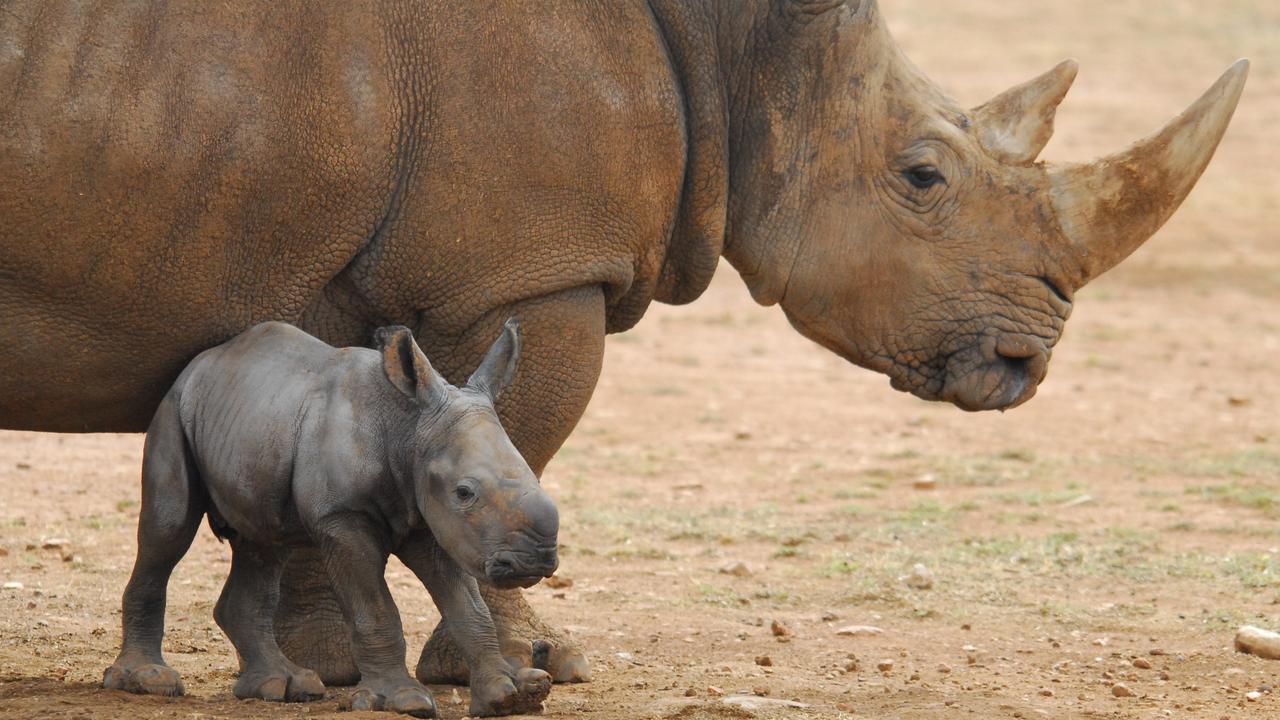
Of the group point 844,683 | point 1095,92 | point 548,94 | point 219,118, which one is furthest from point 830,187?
point 1095,92

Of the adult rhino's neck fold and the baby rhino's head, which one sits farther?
the adult rhino's neck fold

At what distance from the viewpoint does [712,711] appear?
5.28 meters

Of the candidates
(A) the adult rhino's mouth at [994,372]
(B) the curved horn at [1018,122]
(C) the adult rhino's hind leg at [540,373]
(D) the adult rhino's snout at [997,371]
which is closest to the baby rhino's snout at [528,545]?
(C) the adult rhino's hind leg at [540,373]

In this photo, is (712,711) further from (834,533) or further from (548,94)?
(834,533)

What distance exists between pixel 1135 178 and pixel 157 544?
10.3 feet

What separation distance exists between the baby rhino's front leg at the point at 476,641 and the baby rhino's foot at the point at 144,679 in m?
0.77

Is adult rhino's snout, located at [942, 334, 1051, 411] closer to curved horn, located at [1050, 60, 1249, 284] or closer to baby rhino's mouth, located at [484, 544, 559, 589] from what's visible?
curved horn, located at [1050, 60, 1249, 284]

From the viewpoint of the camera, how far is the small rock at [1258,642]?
6578 mm

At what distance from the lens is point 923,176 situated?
6.02 metres

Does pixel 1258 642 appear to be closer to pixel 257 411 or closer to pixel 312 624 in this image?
pixel 312 624

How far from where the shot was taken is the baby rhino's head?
4660 millimetres

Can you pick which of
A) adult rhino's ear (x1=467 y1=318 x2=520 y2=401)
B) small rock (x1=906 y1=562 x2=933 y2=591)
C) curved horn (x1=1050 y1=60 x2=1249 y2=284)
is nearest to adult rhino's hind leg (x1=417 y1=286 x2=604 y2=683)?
adult rhino's ear (x1=467 y1=318 x2=520 y2=401)

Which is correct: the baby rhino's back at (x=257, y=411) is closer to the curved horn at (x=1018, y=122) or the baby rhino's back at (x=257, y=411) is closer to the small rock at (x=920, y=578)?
the curved horn at (x=1018, y=122)

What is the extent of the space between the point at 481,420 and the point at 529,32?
1.15m
